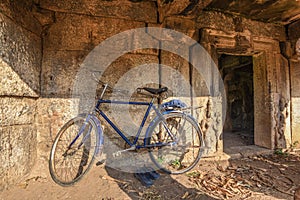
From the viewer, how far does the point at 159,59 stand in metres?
2.74

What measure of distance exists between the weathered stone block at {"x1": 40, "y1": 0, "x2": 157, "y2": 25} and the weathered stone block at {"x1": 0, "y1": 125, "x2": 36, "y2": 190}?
168cm

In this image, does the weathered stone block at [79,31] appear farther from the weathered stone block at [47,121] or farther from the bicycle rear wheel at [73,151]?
the bicycle rear wheel at [73,151]

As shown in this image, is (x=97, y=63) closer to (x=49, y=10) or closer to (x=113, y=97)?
(x=113, y=97)

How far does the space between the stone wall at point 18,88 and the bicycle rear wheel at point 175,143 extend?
1.56m

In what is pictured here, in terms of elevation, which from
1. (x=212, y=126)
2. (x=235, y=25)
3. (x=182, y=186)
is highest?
(x=235, y=25)

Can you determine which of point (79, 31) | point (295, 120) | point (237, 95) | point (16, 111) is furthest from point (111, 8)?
point (237, 95)

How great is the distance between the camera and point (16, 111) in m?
1.99

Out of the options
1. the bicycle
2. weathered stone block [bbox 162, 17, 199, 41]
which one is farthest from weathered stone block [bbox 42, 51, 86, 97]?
weathered stone block [bbox 162, 17, 199, 41]

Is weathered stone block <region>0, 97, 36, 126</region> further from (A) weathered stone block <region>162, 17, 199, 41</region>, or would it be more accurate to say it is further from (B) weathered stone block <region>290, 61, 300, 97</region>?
(B) weathered stone block <region>290, 61, 300, 97</region>

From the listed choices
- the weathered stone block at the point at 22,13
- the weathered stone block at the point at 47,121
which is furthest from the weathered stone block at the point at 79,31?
the weathered stone block at the point at 47,121

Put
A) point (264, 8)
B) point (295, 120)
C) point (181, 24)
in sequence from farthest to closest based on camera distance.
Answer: point (295, 120), point (264, 8), point (181, 24)

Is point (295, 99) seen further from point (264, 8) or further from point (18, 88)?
point (18, 88)

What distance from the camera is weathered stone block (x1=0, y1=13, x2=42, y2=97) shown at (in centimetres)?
181

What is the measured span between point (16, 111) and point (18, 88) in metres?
0.27
